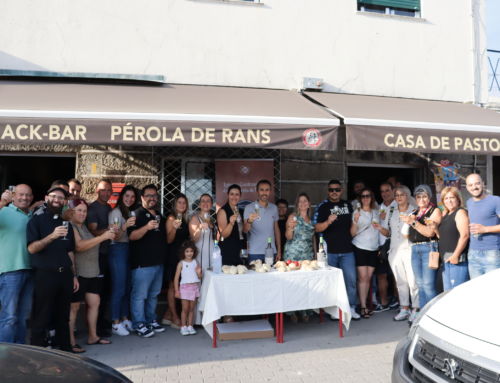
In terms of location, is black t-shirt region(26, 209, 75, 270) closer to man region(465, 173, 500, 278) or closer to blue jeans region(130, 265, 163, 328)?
blue jeans region(130, 265, 163, 328)

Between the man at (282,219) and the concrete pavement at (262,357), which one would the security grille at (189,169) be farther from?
the concrete pavement at (262,357)

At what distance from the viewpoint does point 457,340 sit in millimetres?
2396

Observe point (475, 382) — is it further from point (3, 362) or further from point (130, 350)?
point (130, 350)

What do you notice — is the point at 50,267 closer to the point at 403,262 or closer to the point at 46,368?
the point at 46,368

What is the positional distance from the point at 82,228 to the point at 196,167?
8.44 feet

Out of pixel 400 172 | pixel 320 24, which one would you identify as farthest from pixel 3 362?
pixel 400 172

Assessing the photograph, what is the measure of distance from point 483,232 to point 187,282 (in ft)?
11.8

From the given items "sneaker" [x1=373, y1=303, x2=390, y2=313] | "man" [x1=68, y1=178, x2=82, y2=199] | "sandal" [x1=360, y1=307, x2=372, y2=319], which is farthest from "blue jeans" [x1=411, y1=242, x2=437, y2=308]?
"man" [x1=68, y1=178, x2=82, y2=199]

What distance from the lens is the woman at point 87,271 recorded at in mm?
4578

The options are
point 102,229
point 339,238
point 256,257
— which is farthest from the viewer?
point 339,238

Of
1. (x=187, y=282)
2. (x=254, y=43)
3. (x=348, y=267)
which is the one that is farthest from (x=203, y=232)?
(x=254, y=43)

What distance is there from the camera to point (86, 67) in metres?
6.64

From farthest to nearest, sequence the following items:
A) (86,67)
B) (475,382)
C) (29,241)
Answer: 1. (86,67)
2. (29,241)
3. (475,382)

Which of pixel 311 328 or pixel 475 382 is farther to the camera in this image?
pixel 311 328
